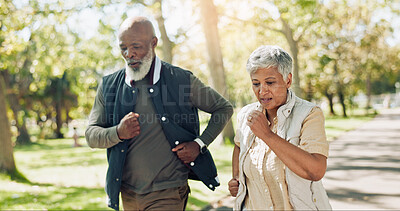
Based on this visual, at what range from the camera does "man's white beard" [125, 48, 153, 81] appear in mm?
3115

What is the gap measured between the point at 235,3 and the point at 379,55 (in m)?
25.3

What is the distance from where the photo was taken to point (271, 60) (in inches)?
86.4

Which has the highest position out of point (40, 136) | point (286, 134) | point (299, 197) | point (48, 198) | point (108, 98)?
point (108, 98)

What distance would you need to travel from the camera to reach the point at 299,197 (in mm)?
2125

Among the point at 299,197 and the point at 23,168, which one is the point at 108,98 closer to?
the point at 299,197

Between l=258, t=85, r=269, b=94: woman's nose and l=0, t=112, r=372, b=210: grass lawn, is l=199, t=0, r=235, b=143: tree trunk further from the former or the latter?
l=258, t=85, r=269, b=94: woman's nose

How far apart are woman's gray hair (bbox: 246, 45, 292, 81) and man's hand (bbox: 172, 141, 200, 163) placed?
1.02 meters

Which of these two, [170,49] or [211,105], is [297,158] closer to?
[211,105]

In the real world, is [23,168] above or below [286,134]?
below

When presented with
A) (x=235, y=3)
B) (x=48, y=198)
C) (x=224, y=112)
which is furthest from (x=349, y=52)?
(x=224, y=112)

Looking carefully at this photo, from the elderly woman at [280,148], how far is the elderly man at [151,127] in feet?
2.60

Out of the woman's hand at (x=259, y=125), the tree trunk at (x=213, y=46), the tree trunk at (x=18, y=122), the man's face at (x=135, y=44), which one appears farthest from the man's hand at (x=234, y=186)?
the tree trunk at (x=18, y=122)

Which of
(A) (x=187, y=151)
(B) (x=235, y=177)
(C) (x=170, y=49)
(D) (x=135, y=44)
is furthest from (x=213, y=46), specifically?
(B) (x=235, y=177)

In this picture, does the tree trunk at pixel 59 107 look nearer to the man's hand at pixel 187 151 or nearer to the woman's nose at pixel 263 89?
the man's hand at pixel 187 151
